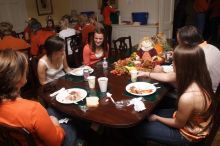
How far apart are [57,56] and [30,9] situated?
355cm

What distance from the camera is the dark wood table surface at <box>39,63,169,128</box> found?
53.4 inches

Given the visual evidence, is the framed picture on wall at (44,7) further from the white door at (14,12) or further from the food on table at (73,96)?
the food on table at (73,96)

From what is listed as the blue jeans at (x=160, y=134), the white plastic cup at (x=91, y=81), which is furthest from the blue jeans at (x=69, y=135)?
the blue jeans at (x=160, y=134)

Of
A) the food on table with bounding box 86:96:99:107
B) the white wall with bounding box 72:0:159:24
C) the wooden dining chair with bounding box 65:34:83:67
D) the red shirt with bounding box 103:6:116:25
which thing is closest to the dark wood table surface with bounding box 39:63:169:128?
the food on table with bounding box 86:96:99:107

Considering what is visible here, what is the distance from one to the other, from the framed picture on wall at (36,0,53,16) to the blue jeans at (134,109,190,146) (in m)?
4.64

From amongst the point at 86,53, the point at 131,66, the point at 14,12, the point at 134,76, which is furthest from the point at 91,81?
the point at 14,12

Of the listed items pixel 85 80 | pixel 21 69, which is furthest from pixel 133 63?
pixel 21 69

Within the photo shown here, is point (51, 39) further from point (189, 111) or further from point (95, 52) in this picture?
point (189, 111)

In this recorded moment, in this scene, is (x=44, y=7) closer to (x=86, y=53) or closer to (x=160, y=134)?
(x=86, y=53)

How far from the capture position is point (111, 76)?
6.62 feet

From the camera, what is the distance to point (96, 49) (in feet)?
8.89

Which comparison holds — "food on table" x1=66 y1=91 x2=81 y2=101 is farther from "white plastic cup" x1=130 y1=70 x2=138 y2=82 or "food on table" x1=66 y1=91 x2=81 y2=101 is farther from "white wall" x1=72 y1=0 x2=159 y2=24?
"white wall" x1=72 y1=0 x2=159 y2=24

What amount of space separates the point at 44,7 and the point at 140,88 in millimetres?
4597

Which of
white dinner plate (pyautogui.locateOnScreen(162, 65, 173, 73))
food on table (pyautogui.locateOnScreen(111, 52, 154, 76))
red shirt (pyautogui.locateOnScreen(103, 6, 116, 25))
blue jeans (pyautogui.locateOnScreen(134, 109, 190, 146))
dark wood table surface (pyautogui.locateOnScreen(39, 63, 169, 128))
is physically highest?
red shirt (pyautogui.locateOnScreen(103, 6, 116, 25))
